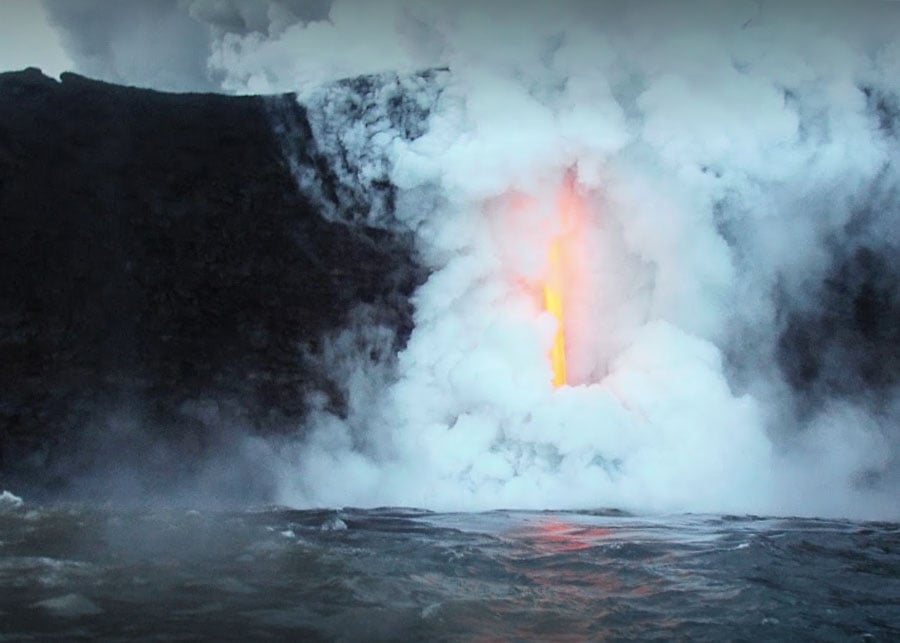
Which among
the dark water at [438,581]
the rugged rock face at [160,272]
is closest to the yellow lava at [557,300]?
the rugged rock face at [160,272]

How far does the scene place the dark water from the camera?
253 inches

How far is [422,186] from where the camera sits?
2011cm

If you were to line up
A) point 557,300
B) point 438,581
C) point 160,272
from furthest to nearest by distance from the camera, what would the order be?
point 557,300 < point 160,272 < point 438,581

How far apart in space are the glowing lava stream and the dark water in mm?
8275

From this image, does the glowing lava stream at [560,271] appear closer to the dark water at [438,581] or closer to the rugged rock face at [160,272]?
the rugged rock face at [160,272]

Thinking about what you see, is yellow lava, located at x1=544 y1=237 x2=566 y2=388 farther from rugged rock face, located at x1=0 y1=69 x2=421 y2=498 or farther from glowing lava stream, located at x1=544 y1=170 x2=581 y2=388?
rugged rock face, located at x1=0 y1=69 x2=421 y2=498

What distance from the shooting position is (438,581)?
320 inches

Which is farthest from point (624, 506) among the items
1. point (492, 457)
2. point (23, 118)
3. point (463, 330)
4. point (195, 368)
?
point (23, 118)

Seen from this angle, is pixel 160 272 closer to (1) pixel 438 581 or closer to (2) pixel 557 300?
(2) pixel 557 300

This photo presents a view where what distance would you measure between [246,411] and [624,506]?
9416 mm

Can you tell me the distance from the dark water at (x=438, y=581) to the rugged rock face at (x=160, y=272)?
7.88 m

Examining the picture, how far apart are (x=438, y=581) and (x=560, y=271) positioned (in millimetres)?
13462

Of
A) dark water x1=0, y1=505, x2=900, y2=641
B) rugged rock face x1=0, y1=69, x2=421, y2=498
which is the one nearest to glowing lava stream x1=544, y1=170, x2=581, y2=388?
rugged rock face x1=0, y1=69, x2=421, y2=498

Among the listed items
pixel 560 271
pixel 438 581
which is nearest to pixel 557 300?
pixel 560 271
